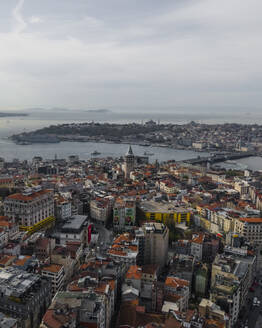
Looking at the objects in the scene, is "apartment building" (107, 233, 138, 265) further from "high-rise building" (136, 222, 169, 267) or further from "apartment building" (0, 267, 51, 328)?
"apartment building" (0, 267, 51, 328)

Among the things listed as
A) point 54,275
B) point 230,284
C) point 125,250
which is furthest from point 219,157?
point 54,275

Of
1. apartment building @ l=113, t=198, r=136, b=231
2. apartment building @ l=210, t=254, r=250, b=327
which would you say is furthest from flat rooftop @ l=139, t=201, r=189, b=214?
apartment building @ l=210, t=254, r=250, b=327

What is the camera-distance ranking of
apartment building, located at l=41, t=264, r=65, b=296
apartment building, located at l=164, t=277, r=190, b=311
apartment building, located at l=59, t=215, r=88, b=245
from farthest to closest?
apartment building, located at l=59, t=215, r=88, b=245 < apartment building, located at l=41, t=264, r=65, b=296 < apartment building, located at l=164, t=277, r=190, b=311

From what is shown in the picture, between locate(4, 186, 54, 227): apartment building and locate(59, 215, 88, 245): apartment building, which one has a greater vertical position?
locate(4, 186, 54, 227): apartment building

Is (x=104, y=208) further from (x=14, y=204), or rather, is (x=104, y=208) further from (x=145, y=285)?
(x=145, y=285)

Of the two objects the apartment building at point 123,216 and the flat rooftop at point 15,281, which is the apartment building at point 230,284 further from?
the apartment building at point 123,216

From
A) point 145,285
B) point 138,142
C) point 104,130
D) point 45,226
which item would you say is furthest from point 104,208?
point 104,130

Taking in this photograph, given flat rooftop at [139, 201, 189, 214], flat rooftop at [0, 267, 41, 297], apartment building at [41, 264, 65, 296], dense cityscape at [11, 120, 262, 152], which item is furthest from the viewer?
dense cityscape at [11, 120, 262, 152]
